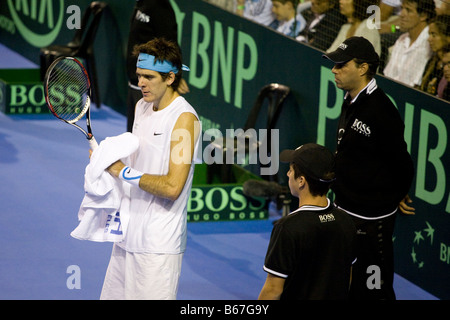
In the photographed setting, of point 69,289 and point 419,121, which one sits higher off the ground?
point 419,121

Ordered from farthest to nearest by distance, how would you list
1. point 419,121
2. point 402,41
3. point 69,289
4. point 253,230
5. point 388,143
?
point 253,230, point 402,41, point 419,121, point 69,289, point 388,143

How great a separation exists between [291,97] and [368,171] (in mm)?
3283

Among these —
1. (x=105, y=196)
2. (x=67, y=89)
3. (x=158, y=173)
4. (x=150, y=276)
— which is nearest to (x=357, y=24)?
(x=67, y=89)

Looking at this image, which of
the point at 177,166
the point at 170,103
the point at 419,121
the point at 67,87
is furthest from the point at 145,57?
the point at 419,121

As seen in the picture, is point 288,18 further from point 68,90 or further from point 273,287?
point 273,287

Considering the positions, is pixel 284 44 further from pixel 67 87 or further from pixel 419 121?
pixel 67 87

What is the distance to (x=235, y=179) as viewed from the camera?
28.4ft

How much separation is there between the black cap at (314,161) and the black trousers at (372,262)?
55.0 inches

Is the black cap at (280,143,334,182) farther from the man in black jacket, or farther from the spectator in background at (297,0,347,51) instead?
the spectator in background at (297,0,347,51)

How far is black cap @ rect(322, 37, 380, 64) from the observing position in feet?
17.0

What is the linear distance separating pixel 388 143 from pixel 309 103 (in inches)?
119

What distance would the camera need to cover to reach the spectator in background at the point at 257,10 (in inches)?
352

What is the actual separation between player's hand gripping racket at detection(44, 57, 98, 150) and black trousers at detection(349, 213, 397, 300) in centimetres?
184

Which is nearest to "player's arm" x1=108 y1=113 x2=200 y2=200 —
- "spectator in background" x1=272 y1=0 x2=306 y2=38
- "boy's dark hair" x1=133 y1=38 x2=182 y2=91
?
"boy's dark hair" x1=133 y1=38 x2=182 y2=91
